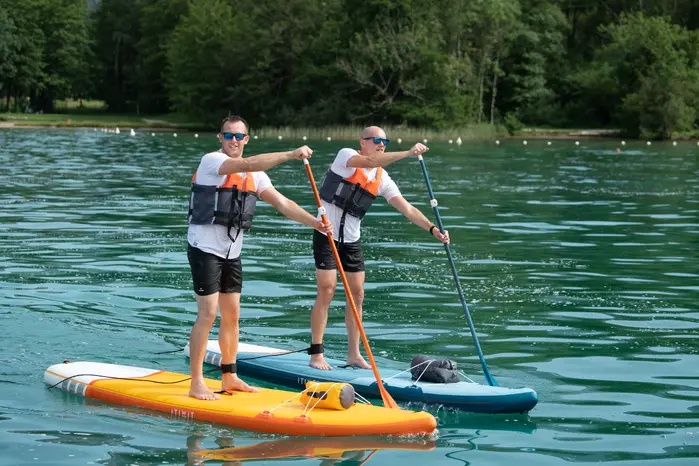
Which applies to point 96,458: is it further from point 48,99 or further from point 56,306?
point 48,99

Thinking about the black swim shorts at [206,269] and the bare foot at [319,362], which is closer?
the black swim shorts at [206,269]

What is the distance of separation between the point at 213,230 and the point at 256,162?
81 cm

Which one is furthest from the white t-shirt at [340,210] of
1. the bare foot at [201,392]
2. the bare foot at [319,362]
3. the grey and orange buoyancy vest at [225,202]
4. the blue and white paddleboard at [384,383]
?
the bare foot at [201,392]

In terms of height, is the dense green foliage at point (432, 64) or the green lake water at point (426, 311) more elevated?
the dense green foliage at point (432, 64)

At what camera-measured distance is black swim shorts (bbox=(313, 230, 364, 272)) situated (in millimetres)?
10656

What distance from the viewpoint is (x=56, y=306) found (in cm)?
1392

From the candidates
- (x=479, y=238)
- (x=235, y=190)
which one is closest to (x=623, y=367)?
(x=235, y=190)

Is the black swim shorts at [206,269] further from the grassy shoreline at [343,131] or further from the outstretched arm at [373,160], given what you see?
the grassy shoreline at [343,131]

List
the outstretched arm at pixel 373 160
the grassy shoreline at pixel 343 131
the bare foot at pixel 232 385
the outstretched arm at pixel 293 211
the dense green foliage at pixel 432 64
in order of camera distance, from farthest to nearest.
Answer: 1. the dense green foliage at pixel 432 64
2. the grassy shoreline at pixel 343 131
3. the outstretched arm at pixel 373 160
4. the bare foot at pixel 232 385
5. the outstretched arm at pixel 293 211

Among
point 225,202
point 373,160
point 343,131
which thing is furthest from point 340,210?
point 343,131

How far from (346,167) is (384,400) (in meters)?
2.46

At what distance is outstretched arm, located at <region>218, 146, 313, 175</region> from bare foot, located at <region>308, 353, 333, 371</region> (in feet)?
8.23

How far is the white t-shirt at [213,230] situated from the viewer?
9250 mm

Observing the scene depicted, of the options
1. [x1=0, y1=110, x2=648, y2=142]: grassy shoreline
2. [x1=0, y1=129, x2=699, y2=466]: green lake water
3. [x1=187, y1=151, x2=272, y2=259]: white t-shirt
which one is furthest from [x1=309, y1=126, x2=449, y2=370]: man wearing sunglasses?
[x1=0, y1=110, x2=648, y2=142]: grassy shoreline
